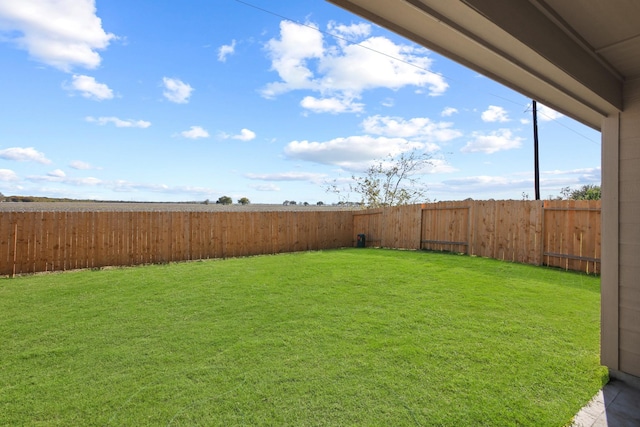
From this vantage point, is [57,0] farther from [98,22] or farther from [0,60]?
[0,60]

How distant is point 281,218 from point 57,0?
760cm

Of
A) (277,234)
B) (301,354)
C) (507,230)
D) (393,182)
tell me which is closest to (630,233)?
(301,354)

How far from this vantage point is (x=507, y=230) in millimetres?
7457

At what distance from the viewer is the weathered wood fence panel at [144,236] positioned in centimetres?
671

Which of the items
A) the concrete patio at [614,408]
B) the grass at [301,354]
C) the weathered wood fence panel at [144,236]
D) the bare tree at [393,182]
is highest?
the bare tree at [393,182]

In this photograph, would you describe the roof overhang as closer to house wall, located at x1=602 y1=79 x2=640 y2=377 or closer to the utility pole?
house wall, located at x1=602 y1=79 x2=640 y2=377

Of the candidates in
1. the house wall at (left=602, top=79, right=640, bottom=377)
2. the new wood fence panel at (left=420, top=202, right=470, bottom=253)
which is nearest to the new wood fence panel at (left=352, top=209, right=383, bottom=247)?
the new wood fence panel at (left=420, top=202, right=470, bottom=253)

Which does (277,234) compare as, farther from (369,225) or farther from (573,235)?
(573,235)

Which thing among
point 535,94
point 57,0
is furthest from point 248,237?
point 535,94

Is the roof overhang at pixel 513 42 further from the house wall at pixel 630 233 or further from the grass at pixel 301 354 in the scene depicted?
the grass at pixel 301 354

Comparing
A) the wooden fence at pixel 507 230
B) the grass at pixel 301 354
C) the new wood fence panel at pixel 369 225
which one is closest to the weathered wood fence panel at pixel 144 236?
the new wood fence panel at pixel 369 225

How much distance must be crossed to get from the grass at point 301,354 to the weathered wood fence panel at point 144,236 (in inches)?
93.5

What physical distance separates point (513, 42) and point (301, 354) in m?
2.57

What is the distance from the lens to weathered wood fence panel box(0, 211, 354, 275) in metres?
6.71
